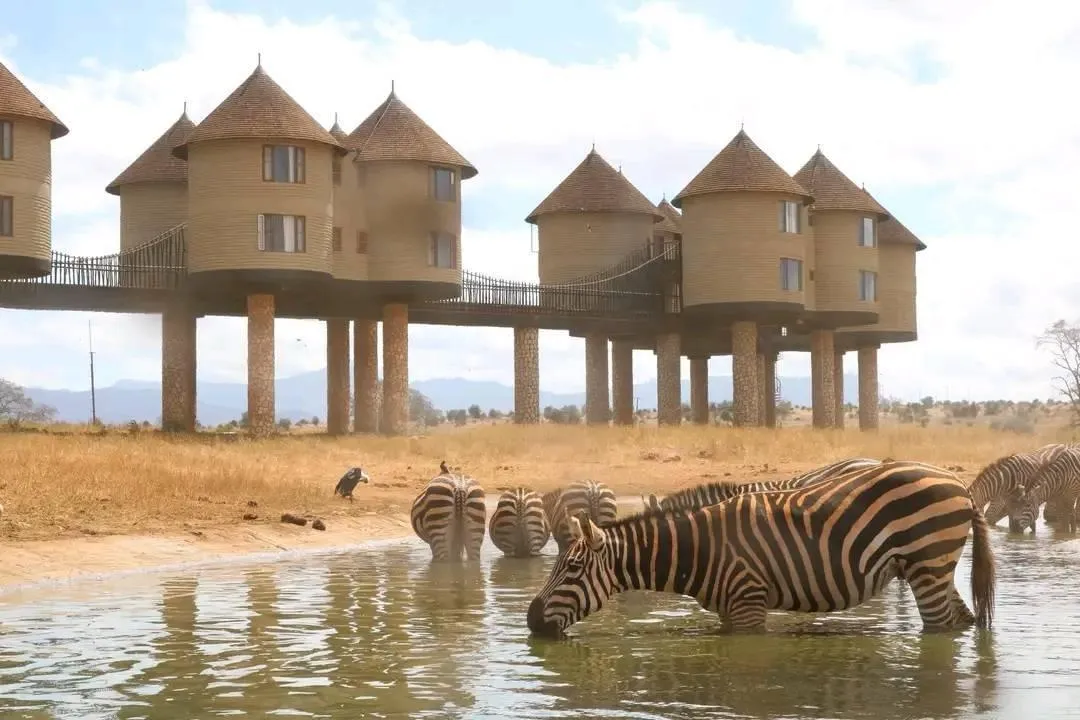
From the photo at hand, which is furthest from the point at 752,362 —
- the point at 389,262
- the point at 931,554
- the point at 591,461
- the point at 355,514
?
the point at 931,554

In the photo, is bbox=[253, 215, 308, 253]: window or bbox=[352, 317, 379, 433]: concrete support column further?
bbox=[352, 317, 379, 433]: concrete support column

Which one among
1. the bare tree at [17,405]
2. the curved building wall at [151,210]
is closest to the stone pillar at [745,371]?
the curved building wall at [151,210]

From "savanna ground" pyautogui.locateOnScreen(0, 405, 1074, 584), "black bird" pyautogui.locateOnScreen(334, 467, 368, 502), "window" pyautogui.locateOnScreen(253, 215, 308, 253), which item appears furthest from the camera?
"window" pyautogui.locateOnScreen(253, 215, 308, 253)

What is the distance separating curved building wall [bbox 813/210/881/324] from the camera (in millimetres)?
77750

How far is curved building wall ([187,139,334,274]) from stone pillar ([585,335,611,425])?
24.1 m

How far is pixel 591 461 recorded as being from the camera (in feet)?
157

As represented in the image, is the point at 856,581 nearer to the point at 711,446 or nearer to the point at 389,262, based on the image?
the point at 711,446

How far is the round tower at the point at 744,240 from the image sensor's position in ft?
228

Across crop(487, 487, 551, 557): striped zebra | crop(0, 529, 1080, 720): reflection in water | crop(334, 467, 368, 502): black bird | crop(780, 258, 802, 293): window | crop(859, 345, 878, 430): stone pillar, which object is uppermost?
crop(780, 258, 802, 293): window

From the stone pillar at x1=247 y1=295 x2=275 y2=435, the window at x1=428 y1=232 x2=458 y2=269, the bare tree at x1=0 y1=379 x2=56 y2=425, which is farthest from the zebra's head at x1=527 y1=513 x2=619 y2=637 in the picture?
the bare tree at x1=0 y1=379 x2=56 y2=425

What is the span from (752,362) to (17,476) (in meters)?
46.9

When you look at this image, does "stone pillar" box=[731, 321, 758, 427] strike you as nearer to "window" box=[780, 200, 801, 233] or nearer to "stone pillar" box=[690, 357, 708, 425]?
"window" box=[780, 200, 801, 233]

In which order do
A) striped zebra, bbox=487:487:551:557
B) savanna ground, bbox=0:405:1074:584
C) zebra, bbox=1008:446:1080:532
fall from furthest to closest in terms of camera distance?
zebra, bbox=1008:446:1080:532
savanna ground, bbox=0:405:1074:584
striped zebra, bbox=487:487:551:557

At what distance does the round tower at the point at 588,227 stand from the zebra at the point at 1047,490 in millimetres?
48154
